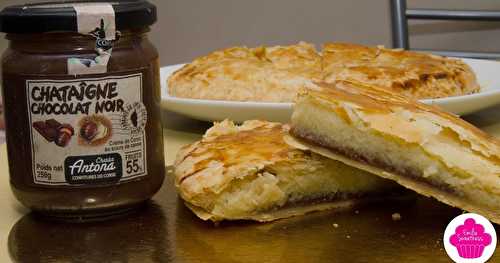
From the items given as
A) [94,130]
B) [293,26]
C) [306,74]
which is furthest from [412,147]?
[293,26]

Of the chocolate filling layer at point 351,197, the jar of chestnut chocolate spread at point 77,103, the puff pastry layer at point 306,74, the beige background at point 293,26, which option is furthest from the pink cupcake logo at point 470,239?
the beige background at point 293,26

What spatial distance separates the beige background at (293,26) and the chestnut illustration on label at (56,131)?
2083mm

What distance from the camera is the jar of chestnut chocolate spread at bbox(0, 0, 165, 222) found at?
0.84 m

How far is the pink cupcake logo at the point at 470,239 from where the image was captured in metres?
0.78

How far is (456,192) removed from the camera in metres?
0.84

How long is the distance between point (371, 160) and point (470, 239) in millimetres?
136

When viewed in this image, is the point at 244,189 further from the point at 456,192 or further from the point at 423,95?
the point at 423,95

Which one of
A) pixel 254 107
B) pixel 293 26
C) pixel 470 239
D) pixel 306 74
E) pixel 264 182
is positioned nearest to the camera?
pixel 470 239

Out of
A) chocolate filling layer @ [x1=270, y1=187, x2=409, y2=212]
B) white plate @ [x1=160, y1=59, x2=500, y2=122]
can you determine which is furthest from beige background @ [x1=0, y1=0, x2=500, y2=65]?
chocolate filling layer @ [x1=270, y1=187, x2=409, y2=212]

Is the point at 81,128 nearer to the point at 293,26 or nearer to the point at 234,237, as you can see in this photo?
the point at 234,237

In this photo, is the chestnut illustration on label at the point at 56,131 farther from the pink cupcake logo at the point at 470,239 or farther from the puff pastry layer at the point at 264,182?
the pink cupcake logo at the point at 470,239

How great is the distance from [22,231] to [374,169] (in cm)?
39

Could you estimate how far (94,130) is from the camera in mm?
849

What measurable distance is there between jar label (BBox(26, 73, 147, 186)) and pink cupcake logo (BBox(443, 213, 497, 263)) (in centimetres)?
35
